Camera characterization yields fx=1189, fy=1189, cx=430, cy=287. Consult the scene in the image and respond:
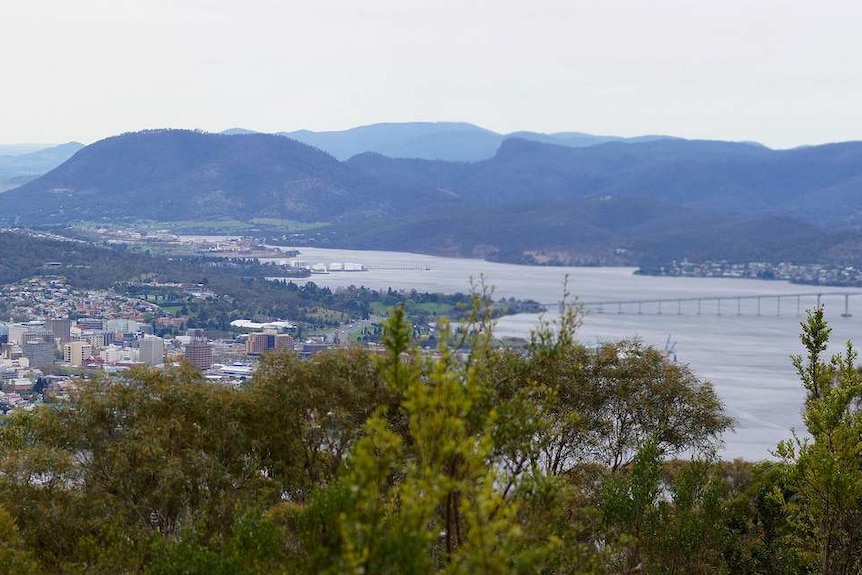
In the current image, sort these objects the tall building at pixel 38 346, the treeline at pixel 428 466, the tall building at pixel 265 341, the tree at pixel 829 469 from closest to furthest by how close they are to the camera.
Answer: the treeline at pixel 428 466, the tree at pixel 829 469, the tall building at pixel 38 346, the tall building at pixel 265 341

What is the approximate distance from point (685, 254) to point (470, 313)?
85445mm

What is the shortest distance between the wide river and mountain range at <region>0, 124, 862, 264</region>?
7.85 metres

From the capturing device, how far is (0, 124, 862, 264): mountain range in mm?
93750

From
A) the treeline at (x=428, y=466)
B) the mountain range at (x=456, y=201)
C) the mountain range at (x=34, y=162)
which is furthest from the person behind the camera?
the mountain range at (x=34, y=162)

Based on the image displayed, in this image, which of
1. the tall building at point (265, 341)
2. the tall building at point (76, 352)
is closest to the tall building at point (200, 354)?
the tall building at point (265, 341)

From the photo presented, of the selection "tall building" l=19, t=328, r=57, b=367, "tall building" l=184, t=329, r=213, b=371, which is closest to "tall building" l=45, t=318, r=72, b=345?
"tall building" l=19, t=328, r=57, b=367

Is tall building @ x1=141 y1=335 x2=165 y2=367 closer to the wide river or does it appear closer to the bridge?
the wide river

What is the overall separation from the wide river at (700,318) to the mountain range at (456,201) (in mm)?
7849

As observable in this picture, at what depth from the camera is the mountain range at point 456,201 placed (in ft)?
308

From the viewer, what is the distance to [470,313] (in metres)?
6.48

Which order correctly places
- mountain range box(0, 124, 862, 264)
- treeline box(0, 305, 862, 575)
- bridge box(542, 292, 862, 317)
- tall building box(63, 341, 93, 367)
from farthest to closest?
mountain range box(0, 124, 862, 264)
bridge box(542, 292, 862, 317)
tall building box(63, 341, 93, 367)
treeline box(0, 305, 862, 575)

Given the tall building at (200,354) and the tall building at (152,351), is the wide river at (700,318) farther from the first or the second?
the tall building at (152,351)

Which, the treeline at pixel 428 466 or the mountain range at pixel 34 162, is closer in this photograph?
the treeline at pixel 428 466

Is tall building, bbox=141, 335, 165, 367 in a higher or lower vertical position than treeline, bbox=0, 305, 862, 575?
lower
